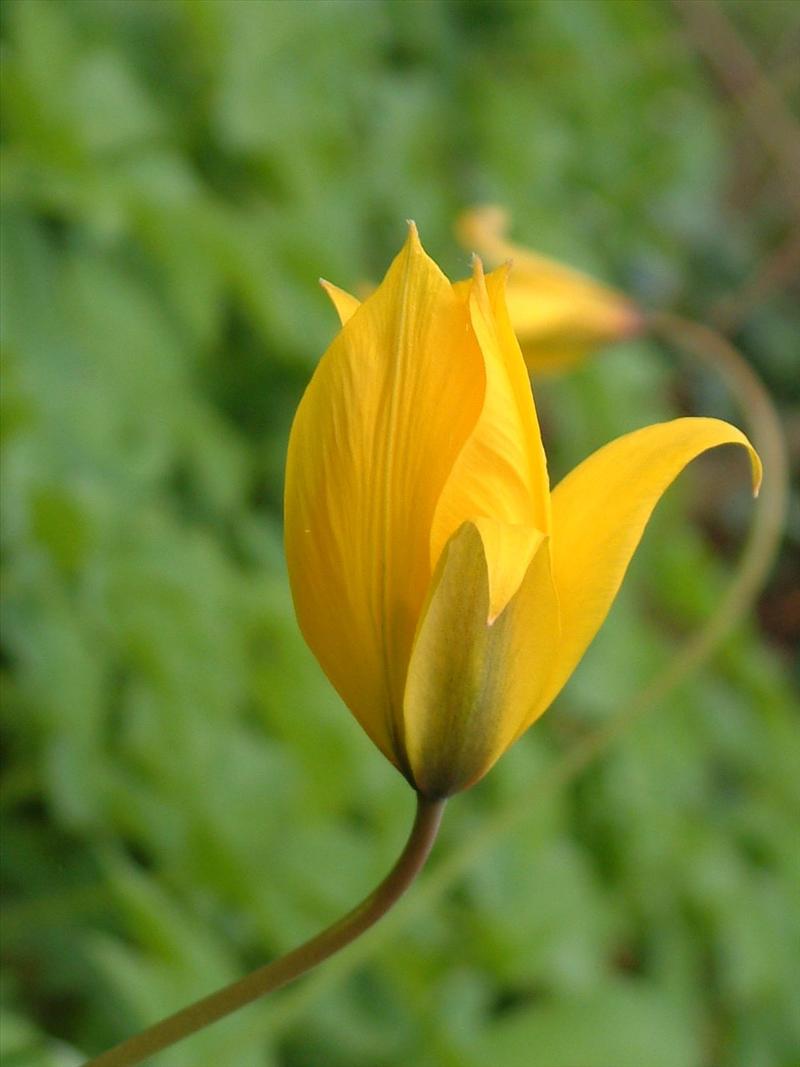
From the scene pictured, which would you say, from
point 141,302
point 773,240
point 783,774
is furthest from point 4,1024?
point 773,240

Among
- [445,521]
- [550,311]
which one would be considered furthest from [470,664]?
[550,311]

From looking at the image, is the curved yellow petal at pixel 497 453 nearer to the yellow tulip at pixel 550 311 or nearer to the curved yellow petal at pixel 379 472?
the curved yellow petal at pixel 379 472

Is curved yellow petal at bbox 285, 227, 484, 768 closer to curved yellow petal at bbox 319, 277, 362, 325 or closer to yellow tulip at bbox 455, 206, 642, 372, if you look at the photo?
curved yellow petal at bbox 319, 277, 362, 325

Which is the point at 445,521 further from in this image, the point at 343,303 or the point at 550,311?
the point at 550,311

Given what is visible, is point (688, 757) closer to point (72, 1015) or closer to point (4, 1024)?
point (72, 1015)

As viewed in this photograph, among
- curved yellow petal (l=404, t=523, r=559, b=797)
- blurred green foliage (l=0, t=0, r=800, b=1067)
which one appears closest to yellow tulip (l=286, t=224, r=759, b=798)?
curved yellow petal (l=404, t=523, r=559, b=797)

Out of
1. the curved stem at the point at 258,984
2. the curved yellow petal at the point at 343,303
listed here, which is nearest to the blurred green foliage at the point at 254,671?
the curved stem at the point at 258,984
